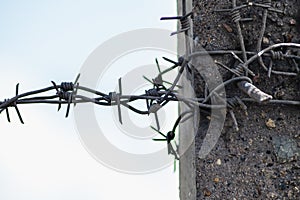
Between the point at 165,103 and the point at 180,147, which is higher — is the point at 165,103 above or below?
above

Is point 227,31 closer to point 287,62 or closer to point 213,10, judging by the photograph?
point 213,10

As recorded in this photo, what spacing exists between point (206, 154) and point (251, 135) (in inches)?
5.6

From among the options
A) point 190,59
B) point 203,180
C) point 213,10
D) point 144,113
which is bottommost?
point 203,180

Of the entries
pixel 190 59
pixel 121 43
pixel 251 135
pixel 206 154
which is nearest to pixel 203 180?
pixel 206 154

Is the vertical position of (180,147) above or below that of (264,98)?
below

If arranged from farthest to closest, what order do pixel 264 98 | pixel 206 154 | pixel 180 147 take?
pixel 180 147
pixel 206 154
pixel 264 98

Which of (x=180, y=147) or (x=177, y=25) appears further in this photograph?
(x=177, y=25)

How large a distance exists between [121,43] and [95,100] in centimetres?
23

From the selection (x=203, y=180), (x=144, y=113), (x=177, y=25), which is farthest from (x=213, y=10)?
(x=203, y=180)

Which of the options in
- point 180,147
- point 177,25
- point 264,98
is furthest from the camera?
point 177,25

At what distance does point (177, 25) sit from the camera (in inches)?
74.8

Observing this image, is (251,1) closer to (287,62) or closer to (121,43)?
(287,62)

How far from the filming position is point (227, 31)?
1682 millimetres

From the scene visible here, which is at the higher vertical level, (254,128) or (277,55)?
(277,55)
